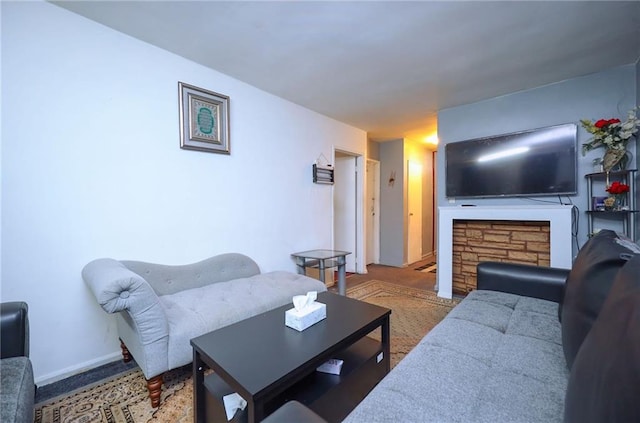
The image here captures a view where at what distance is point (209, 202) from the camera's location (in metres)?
2.44

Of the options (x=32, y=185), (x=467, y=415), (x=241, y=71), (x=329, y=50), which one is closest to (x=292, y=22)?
(x=329, y=50)

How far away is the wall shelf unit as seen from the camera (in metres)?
2.37

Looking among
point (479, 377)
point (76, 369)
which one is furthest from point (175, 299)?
point (479, 377)

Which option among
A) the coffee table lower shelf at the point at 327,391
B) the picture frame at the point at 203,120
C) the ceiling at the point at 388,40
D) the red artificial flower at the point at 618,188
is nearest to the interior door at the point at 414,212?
the ceiling at the point at 388,40

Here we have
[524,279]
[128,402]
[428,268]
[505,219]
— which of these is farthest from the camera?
[428,268]

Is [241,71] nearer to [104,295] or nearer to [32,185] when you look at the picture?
[32,185]

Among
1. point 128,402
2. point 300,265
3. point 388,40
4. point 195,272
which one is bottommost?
point 128,402

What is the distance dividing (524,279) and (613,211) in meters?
1.40

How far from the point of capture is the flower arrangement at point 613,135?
7.31 feet

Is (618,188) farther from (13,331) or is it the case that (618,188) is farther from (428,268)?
(13,331)

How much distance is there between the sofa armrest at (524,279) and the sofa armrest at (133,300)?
80.3 inches

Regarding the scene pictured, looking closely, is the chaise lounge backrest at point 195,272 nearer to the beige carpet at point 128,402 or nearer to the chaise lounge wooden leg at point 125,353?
the chaise lounge wooden leg at point 125,353

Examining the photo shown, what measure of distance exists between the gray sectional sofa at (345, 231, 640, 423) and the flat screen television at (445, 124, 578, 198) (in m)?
1.69

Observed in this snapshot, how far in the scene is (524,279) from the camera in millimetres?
1715
